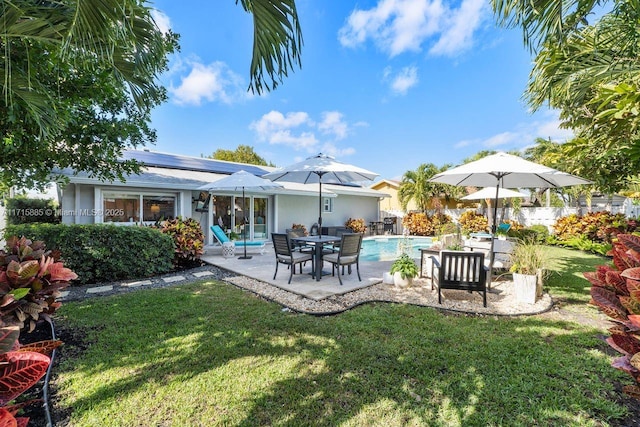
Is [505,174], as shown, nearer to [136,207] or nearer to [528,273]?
[528,273]

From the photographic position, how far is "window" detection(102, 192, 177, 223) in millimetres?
11406

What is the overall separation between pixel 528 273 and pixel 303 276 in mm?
5400

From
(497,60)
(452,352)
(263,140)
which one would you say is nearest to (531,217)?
(497,60)

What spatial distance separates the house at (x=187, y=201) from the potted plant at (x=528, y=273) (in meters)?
5.95

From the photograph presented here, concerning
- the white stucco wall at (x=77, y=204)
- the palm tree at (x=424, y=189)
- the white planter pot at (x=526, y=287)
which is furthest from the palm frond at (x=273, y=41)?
the palm tree at (x=424, y=189)

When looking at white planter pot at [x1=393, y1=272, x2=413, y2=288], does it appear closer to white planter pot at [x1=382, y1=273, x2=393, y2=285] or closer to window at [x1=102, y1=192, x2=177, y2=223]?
white planter pot at [x1=382, y1=273, x2=393, y2=285]

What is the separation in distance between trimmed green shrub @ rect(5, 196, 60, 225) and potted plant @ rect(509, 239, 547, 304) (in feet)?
57.5

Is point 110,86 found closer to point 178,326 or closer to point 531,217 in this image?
point 178,326

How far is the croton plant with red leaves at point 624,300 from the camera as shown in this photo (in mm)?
2314

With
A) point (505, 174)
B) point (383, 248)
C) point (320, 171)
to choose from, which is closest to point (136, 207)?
point (320, 171)

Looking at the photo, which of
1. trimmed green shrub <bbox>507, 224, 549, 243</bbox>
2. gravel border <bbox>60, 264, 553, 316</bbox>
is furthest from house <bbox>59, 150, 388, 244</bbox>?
trimmed green shrub <bbox>507, 224, 549, 243</bbox>

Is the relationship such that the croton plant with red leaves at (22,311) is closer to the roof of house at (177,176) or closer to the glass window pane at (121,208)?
the roof of house at (177,176)

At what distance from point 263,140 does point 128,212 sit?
2613cm

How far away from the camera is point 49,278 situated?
3859mm
